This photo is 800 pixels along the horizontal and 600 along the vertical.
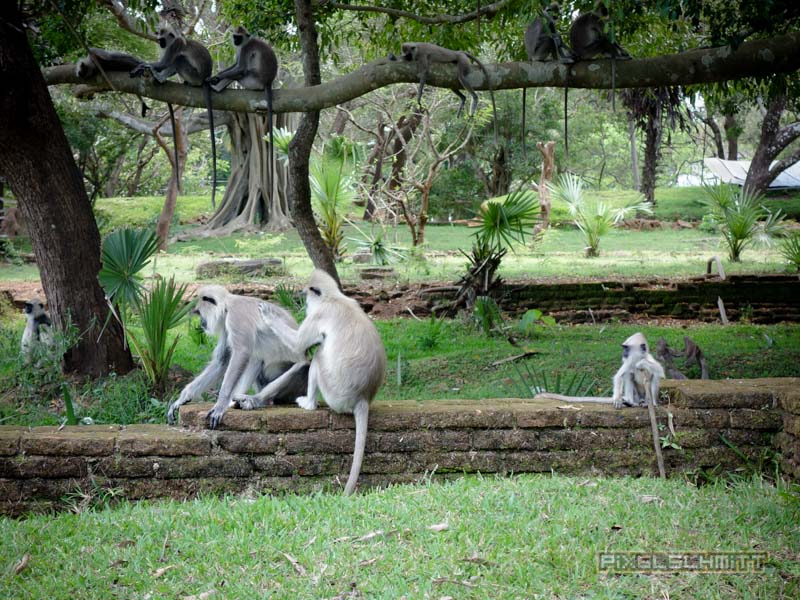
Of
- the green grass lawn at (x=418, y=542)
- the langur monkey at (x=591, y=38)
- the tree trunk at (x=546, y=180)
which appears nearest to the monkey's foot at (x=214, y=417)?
the green grass lawn at (x=418, y=542)

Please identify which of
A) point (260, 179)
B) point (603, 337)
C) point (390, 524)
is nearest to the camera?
point (390, 524)

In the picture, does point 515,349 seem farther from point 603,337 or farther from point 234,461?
point 234,461

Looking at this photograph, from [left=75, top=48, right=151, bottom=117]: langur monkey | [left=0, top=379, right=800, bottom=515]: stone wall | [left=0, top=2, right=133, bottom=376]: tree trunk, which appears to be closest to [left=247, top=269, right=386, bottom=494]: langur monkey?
[left=0, top=379, right=800, bottom=515]: stone wall

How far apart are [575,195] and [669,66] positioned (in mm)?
9357

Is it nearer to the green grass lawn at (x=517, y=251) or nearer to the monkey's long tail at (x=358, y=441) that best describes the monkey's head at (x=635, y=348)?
the monkey's long tail at (x=358, y=441)

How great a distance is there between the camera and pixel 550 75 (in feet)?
21.9

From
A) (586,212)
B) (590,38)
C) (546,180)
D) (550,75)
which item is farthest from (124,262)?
(546,180)

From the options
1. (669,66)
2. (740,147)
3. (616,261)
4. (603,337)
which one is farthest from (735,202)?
(740,147)

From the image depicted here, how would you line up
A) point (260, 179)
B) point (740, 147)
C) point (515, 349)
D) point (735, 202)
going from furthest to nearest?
point (740, 147), point (260, 179), point (735, 202), point (515, 349)

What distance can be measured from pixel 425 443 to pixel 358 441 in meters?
0.45

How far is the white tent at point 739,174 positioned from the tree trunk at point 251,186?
1602cm

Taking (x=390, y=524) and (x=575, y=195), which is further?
(x=575, y=195)

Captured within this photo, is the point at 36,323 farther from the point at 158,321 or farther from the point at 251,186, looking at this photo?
the point at 251,186

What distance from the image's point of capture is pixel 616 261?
16.0 metres
